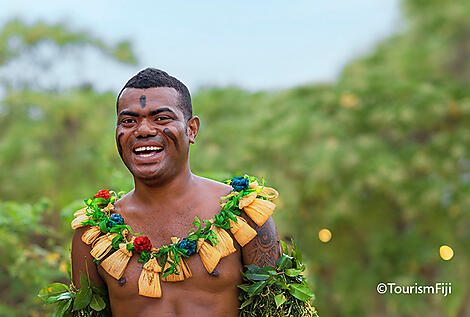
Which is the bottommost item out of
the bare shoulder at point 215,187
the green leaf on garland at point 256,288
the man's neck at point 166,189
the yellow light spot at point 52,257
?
the green leaf on garland at point 256,288

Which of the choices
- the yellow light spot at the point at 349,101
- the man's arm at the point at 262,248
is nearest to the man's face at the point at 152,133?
the man's arm at the point at 262,248

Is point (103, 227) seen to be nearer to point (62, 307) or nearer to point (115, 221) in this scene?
point (115, 221)

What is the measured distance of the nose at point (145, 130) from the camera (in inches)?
78.3

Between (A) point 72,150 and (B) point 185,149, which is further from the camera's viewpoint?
(A) point 72,150

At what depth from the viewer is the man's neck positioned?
6.86 ft

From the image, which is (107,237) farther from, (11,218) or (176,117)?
(11,218)

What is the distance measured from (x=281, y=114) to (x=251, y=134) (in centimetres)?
71

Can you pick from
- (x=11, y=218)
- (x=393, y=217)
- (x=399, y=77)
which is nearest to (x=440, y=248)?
(x=393, y=217)

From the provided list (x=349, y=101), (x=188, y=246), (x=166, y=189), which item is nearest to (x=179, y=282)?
(x=188, y=246)

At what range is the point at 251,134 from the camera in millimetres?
8141

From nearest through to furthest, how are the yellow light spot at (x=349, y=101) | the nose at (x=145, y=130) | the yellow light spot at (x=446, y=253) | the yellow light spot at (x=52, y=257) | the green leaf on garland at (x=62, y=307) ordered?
the nose at (x=145, y=130) → the green leaf on garland at (x=62, y=307) → the yellow light spot at (x=52, y=257) → the yellow light spot at (x=446, y=253) → the yellow light spot at (x=349, y=101)

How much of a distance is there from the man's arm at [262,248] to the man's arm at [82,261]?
60 centimetres

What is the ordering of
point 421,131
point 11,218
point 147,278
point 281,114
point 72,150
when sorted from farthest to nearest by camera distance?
point 281,114 < point 421,131 < point 72,150 < point 11,218 < point 147,278

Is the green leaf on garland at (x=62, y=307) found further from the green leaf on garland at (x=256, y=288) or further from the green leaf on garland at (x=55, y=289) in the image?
the green leaf on garland at (x=256, y=288)
